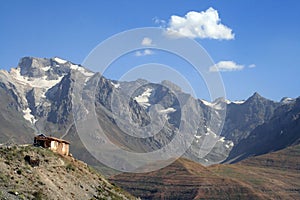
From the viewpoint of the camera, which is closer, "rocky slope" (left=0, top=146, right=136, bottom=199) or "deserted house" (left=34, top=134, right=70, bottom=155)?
"rocky slope" (left=0, top=146, right=136, bottom=199)

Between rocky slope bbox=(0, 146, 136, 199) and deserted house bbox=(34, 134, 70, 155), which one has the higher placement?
deserted house bbox=(34, 134, 70, 155)

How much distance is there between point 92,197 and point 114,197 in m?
6.60

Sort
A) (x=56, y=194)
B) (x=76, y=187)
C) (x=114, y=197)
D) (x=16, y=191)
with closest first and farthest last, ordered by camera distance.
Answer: (x=16, y=191), (x=56, y=194), (x=76, y=187), (x=114, y=197)

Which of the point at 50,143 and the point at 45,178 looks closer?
the point at 45,178

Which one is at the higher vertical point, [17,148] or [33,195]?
[17,148]

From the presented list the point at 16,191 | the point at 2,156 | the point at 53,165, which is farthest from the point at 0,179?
the point at 53,165

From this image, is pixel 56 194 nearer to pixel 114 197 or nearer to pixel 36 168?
pixel 36 168

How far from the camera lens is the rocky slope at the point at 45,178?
6975cm

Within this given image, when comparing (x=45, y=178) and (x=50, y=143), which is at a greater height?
(x=50, y=143)

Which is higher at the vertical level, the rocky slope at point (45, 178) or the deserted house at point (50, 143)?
the deserted house at point (50, 143)

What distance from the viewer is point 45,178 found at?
76375 millimetres

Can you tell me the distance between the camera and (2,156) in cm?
7731

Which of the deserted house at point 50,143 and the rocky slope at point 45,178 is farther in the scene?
the deserted house at point 50,143

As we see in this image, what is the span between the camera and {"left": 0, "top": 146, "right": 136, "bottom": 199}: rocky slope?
69.8 meters
